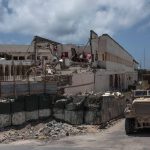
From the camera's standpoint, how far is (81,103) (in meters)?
28.7

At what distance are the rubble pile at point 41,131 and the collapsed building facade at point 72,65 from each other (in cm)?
771

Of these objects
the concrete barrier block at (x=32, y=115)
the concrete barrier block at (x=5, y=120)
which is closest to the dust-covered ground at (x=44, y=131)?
the concrete barrier block at (x=5, y=120)

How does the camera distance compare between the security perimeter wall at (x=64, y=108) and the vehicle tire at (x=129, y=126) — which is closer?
the vehicle tire at (x=129, y=126)

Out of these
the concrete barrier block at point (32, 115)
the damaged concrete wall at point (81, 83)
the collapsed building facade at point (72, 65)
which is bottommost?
the concrete barrier block at point (32, 115)

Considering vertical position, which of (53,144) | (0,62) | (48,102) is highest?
(0,62)

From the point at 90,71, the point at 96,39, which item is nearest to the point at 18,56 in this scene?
the point at 96,39

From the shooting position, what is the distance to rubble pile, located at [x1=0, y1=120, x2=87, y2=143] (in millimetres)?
24047

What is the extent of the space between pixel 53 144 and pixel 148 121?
515cm

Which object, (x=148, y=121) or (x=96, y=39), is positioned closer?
(x=148, y=121)

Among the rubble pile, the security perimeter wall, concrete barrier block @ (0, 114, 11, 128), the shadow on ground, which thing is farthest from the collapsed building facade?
the shadow on ground

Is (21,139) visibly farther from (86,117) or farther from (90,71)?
(90,71)

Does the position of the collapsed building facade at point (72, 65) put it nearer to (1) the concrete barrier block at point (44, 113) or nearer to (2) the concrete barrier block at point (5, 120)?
(1) the concrete barrier block at point (44, 113)

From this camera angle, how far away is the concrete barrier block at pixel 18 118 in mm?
26656

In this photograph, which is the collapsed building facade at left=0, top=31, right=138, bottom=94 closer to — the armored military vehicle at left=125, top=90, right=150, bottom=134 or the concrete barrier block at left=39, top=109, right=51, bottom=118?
the concrete barrier block at left=39, top=109, right=51, bottom=118
